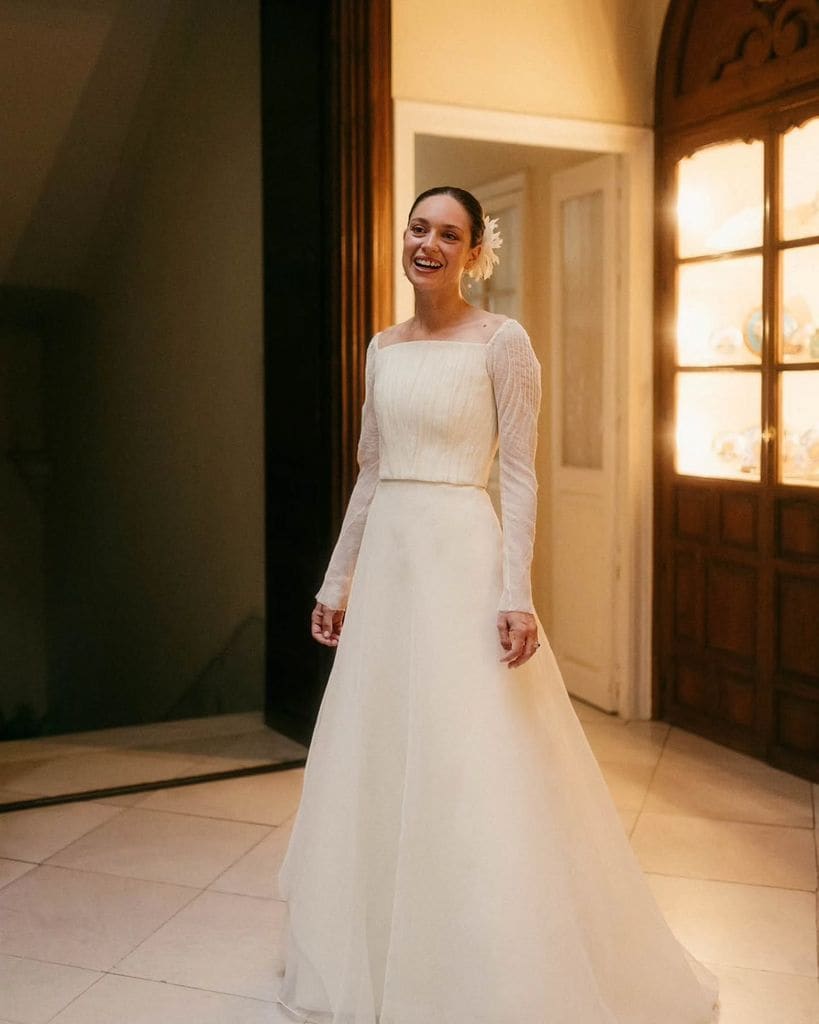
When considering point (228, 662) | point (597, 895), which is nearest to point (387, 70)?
point (597, 895)

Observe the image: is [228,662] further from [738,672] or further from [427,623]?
[427,623]

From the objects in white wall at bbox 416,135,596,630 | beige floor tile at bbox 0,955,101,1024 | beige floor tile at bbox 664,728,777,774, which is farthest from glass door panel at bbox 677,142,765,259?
beige floor tile at bbox 0,955,101,1024

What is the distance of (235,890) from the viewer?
313 cm

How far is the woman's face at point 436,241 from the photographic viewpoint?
2.27 m

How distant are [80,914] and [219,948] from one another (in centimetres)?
43

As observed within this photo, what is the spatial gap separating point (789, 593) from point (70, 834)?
2.43 meters

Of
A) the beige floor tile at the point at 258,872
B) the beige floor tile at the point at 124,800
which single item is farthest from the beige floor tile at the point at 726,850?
the beige floor tile at the point at 124,800

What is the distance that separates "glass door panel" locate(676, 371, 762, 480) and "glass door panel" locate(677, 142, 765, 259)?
0.48m

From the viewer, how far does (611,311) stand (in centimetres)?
479

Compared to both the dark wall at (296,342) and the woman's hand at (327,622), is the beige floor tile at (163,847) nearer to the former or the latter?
the dark wall at (296,342)

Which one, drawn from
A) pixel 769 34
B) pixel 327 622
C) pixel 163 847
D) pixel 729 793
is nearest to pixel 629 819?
pixel 729 793

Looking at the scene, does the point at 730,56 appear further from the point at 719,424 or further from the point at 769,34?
the point at 719,424

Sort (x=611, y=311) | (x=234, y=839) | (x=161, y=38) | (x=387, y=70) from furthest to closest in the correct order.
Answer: (x=161, y=38)
(x=611, y=311)
(x=387, y=70)
(x=234, y=839)

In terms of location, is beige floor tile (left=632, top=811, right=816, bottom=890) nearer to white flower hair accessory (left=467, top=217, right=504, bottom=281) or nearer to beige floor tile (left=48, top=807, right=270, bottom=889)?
beige floor tile (left=48, top=807, right=270, bottom=889)
